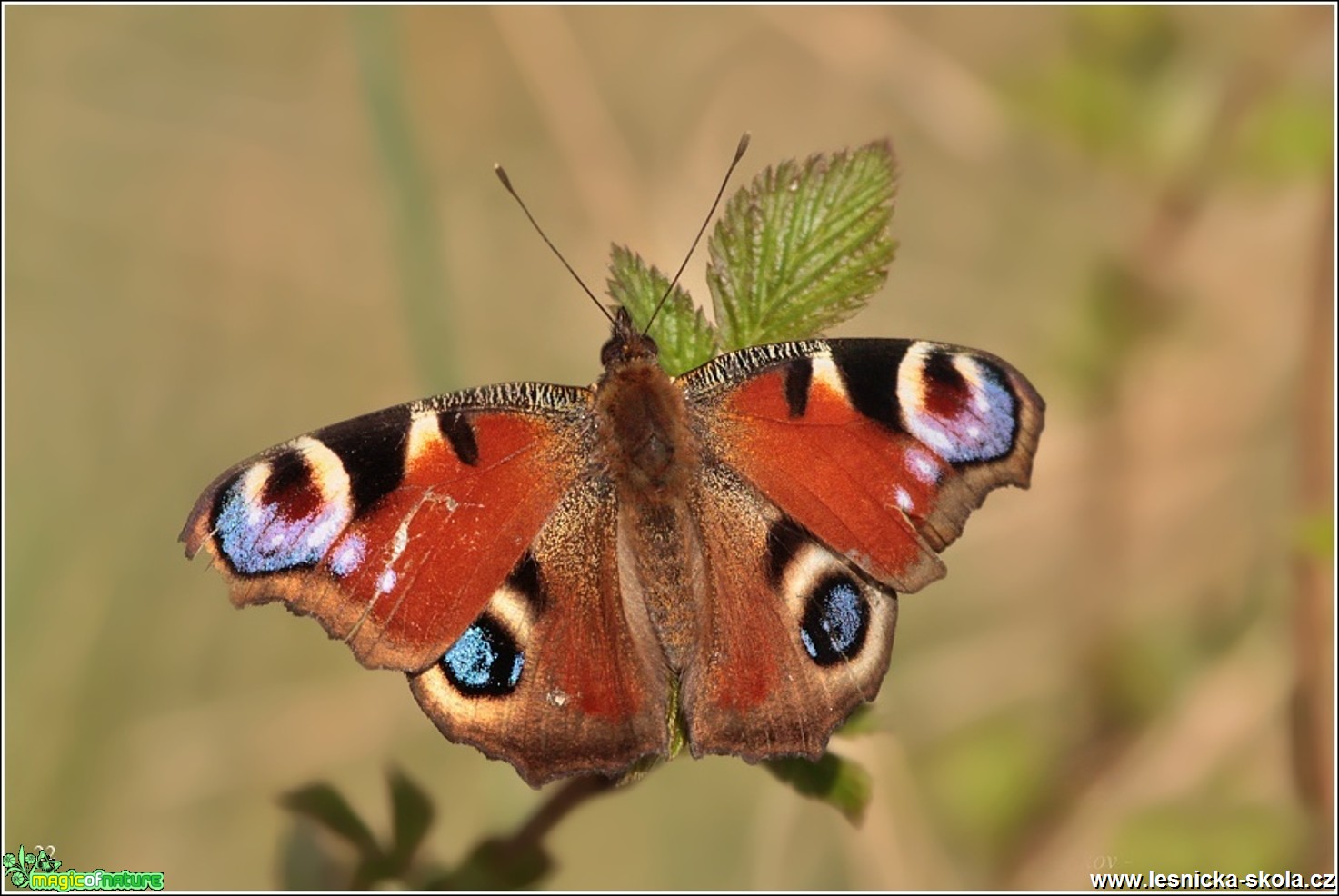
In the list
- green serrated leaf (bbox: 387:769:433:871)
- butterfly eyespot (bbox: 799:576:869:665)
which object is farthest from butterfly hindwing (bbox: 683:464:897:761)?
green serrated leaf (bbox: 387:769:433:871)

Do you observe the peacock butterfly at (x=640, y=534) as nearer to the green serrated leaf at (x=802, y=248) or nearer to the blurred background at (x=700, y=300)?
the green serrated leaf at (x=802, y=248)

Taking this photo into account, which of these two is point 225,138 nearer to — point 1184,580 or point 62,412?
point 62,412

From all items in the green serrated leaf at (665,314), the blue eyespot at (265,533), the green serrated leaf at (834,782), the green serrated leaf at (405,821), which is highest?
the green serrated leaf at (665,314)

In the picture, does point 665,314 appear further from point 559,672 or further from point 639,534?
point 559,672

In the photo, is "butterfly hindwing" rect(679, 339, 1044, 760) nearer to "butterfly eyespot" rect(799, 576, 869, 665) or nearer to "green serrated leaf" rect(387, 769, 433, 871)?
"butterfly eyespot" rect(799, 576, 869, 665)

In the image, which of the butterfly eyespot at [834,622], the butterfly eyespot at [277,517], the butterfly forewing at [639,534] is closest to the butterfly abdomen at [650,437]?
the butterfly forewing at [639,534]

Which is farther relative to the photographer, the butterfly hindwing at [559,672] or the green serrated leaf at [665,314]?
the green serrated leaf at [665,314]

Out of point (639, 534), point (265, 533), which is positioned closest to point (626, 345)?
point (639, 534)
